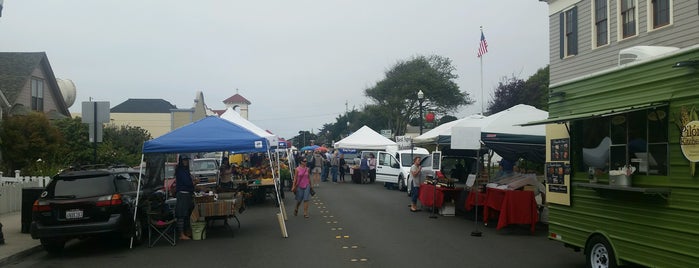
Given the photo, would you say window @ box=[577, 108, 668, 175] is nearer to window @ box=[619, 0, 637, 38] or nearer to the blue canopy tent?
the blue canopy tent

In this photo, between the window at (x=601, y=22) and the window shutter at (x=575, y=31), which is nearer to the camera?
the window at (x=601, y=22)

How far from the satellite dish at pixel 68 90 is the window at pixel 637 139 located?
39446 millimetres

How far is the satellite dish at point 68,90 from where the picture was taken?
40031 mm

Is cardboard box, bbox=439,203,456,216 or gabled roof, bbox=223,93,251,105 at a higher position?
gabled roof, bbox=223,93,251,105

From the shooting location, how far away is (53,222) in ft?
33.9

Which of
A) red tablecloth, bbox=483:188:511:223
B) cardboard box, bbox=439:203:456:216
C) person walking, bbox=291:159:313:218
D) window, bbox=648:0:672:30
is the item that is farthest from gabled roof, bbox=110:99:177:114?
red tablecloth, bbox=483:188:511:223

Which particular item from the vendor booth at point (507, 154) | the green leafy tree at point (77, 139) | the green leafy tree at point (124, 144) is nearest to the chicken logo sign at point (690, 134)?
the vendor booth at point (507, 154)

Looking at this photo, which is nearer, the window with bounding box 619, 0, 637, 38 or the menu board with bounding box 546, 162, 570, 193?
the menu board with bounding box 546, 162, 570, 193

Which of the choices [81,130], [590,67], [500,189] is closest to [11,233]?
[500,189]

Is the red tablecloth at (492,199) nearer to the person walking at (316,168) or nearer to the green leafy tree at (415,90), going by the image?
the person walking at (316,168)

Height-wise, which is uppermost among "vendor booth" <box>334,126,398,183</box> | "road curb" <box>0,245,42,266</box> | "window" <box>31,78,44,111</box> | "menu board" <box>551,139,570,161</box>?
"window" <box>31,78,44,111</box>

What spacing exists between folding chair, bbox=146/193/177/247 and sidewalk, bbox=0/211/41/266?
2.10 meters

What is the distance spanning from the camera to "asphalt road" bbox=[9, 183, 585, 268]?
369 inches

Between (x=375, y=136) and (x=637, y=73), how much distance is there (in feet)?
87.0
